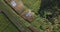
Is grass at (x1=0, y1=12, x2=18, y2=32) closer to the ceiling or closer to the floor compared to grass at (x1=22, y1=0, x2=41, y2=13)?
closer to the floor

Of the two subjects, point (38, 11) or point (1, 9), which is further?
point (38, 11)

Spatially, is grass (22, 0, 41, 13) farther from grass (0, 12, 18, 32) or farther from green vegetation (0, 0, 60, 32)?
grass (0, 12, 18, 32)

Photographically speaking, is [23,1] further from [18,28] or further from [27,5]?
[18,28]

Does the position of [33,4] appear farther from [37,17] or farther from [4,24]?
[4,24]

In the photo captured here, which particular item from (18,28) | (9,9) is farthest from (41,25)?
(9,9)

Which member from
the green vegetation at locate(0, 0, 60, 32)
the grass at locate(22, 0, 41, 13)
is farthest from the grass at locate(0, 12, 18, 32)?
the grass at locate(22, 0, 41, 13)

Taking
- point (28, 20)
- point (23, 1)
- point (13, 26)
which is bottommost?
point (13, 26)

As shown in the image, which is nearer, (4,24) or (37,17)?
(4,24)

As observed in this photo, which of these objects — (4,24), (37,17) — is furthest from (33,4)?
(4,24)

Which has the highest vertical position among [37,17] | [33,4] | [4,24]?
[33,4]

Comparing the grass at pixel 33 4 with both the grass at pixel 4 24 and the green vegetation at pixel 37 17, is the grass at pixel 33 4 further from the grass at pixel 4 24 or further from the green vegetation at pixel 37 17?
the grass at pixel 4 24

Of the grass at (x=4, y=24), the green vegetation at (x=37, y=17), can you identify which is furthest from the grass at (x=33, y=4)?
the grass at (x=4, y=24)
